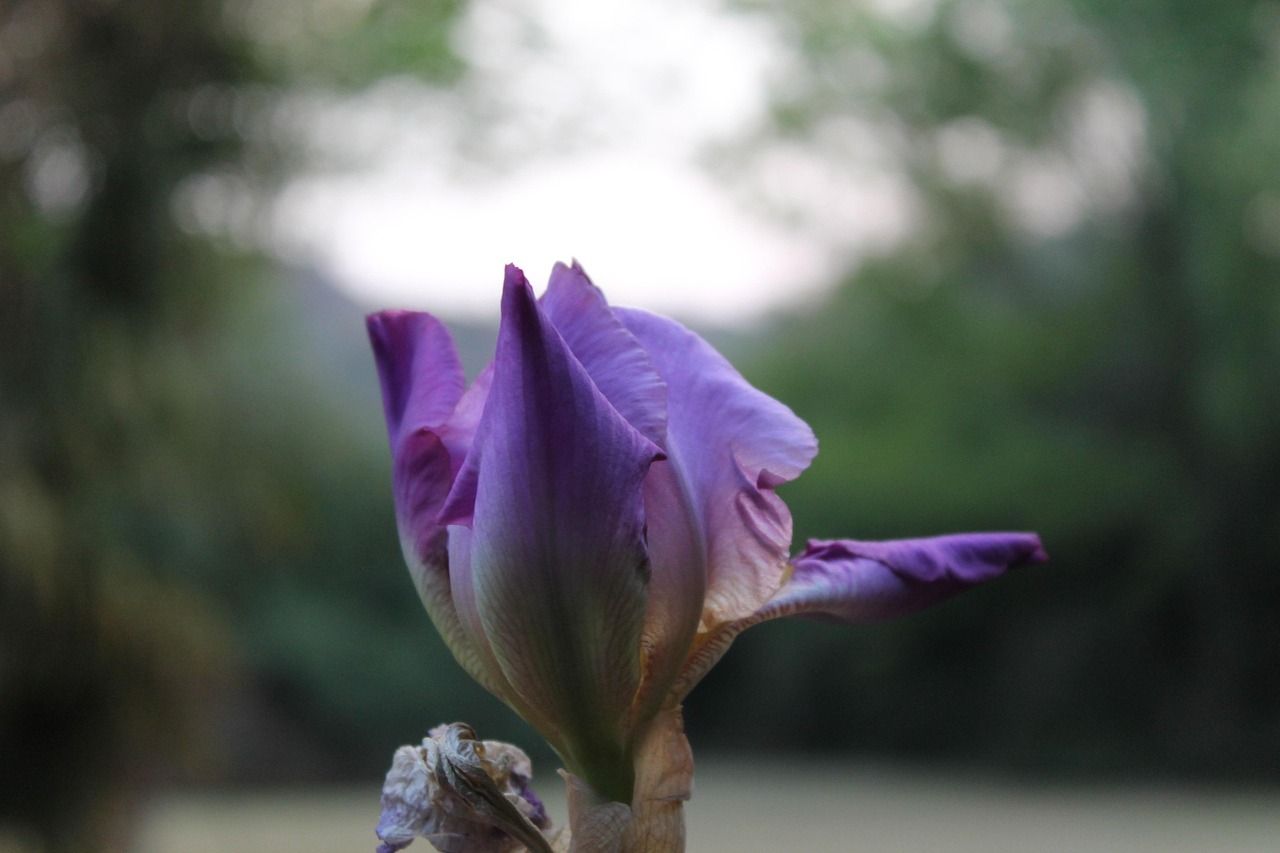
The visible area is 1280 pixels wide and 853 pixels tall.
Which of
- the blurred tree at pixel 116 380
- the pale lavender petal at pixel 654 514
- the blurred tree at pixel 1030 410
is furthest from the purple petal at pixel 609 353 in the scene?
the blurred tree at pixel 1030 410

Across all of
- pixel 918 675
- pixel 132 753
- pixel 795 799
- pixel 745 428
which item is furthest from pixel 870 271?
pixel 745 428

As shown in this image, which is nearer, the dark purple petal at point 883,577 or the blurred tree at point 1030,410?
the dark purple petal at point 883,577

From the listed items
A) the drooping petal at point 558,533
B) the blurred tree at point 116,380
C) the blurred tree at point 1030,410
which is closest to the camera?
the drooping petal at point 558,533

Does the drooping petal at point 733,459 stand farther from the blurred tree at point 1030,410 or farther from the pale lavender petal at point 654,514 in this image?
the blurred tree at point 1030,410

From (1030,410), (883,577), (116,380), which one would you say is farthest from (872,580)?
(1030,410)

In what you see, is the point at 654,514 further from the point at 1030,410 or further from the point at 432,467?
the point at 1030,410

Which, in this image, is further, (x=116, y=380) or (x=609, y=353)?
(x=116, y=380)

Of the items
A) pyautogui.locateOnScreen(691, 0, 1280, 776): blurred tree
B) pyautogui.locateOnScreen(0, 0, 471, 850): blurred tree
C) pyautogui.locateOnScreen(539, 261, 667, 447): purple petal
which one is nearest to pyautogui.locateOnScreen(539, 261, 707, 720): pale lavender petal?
pyautogui.locateOnScreen(539, 261, 667, 447): purple petal
